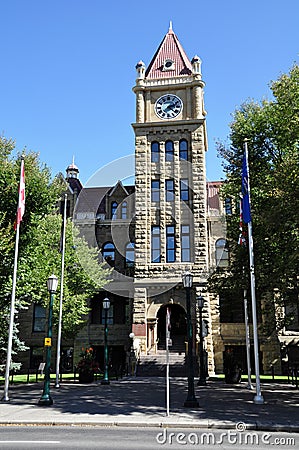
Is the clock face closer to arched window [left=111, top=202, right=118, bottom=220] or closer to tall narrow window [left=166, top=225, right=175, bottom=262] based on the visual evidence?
tall narrow window [left=166, top=225, right=175, bottom=262]

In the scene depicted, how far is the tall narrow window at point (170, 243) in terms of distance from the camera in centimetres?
3309

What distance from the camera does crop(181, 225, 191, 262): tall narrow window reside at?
32.9m

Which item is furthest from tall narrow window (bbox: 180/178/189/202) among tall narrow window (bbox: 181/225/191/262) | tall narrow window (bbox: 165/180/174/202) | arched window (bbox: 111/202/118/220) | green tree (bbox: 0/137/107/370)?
green tree (bbox: 0/137/107/370)

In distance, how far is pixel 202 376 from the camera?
22.8m

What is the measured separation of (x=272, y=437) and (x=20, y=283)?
1778 cm

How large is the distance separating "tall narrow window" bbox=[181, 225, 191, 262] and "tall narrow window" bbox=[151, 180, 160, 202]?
10.1 feet

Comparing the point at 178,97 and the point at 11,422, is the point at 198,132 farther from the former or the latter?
the point at 11,422

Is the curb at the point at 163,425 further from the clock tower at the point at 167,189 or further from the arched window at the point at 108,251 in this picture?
the arched window at the point at 108,251

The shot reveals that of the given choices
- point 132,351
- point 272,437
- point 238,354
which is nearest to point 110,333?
point 132,351

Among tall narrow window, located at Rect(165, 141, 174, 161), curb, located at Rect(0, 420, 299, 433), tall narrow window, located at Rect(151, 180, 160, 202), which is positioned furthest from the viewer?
tall narrow window, located at Rect(165, 141, 174, 161)

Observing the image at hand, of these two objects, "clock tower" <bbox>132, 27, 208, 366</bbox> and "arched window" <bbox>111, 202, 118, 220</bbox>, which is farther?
"arched window" <bbox>111, 202, 118, 220</bbox>

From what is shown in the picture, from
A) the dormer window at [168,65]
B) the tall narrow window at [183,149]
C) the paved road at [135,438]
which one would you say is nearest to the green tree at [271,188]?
the paved road at [135,438]

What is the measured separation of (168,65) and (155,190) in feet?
38.1

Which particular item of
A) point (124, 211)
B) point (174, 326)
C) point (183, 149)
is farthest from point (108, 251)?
point (183, 149)
